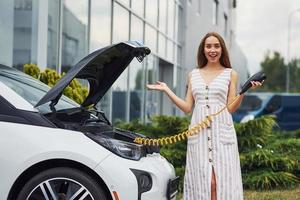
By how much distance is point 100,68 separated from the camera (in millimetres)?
5191

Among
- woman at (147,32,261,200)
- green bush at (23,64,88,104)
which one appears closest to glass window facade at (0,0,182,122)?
green bush at (23,64,88,104)

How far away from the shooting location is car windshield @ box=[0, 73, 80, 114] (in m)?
4.63

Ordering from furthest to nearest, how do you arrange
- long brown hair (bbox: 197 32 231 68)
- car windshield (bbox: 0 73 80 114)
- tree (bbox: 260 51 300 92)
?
1. tree (bbox: 260 51 300 92)
2. long brown hair (bbox: 197 32 231 68)
3. car windshield (bbox: 0 73 80 114)

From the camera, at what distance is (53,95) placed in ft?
14.6

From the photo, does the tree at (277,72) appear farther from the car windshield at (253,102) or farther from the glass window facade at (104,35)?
the glass window facade at (104,35)

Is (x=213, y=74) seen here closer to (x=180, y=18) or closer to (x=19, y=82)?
(x=19, y=82)

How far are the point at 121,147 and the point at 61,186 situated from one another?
54 cm

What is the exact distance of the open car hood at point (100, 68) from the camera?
446cm

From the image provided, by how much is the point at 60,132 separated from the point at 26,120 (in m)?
0.26

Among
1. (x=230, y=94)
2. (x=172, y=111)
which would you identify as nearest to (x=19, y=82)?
(x=230, y=94)

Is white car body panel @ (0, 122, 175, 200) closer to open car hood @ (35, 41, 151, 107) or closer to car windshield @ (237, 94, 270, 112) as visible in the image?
open car hood @ (35, 41, 151, 107)

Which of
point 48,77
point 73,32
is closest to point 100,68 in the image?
point 48,77

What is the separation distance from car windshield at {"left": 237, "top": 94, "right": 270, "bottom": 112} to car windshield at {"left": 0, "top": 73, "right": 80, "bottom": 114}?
17.3 m

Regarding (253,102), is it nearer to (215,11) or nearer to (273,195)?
(215,11)
